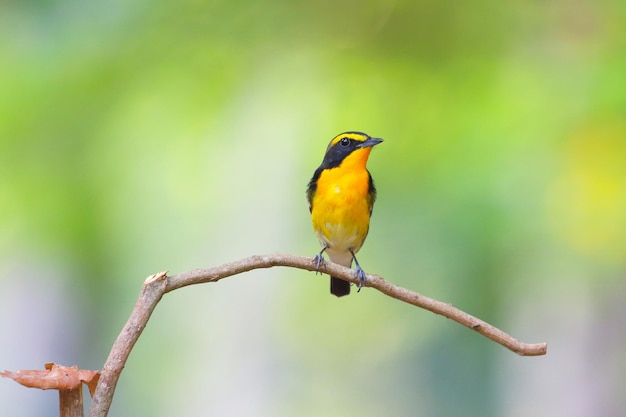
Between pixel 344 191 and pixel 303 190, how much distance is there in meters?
0.76

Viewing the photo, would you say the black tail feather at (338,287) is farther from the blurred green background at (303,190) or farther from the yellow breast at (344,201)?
the blurred green background at (303,190)

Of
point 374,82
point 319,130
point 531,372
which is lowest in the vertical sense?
point 531,372

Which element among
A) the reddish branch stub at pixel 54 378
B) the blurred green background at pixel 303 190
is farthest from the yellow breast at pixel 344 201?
the reddish branch stub at pixel 54 378

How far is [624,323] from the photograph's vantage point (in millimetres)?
2682

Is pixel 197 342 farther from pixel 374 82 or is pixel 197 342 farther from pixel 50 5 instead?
pixel 50 5

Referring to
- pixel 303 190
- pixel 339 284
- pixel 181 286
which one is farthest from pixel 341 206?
pixel 181 286

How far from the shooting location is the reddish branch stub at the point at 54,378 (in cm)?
96

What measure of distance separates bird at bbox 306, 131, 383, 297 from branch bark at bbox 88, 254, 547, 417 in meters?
0.51

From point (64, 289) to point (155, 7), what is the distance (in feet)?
3.73

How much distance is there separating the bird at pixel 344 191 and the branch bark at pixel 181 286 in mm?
514

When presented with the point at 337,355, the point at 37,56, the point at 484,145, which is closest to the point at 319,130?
the point at 484,145

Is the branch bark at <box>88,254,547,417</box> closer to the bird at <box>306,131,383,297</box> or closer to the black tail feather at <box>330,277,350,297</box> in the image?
the bird at <box>306,131,383,297</box>

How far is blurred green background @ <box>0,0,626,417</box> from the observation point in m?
2.67

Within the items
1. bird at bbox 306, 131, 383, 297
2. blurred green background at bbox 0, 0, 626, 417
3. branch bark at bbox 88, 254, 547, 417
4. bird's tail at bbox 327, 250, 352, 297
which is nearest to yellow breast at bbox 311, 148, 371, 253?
bird at bbox 306, 131, 383, 297
